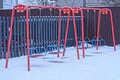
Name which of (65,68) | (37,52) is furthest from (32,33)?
Answer: (65,68)

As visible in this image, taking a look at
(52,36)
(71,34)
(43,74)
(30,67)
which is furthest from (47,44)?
(43,74)

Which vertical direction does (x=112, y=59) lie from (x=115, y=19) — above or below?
below

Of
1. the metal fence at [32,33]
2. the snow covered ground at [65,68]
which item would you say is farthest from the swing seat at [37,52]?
the snow covered ground at [65,68]

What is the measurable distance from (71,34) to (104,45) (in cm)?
186

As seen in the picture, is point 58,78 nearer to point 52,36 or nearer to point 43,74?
point 43,74

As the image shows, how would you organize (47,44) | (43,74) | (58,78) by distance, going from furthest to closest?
(47,44) < (43,74) < (58,78)

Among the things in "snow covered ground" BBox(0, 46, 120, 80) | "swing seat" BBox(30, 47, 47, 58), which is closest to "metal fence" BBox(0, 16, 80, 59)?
"swing seat" BBox(30, 47, 47, 58)

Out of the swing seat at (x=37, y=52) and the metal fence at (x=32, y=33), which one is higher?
the metal fence at (x=32, y=33)

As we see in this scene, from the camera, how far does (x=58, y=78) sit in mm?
8672

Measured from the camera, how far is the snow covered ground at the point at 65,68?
8.89 meters

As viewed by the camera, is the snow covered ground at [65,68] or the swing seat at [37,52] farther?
the swing seat at [37,52]

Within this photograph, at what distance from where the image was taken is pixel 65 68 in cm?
1027

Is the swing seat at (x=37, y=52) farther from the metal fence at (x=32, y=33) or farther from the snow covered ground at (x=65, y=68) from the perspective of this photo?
the snow covered ground at (x=65, y=68)

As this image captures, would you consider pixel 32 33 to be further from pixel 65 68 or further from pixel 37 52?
pixel 65 68
